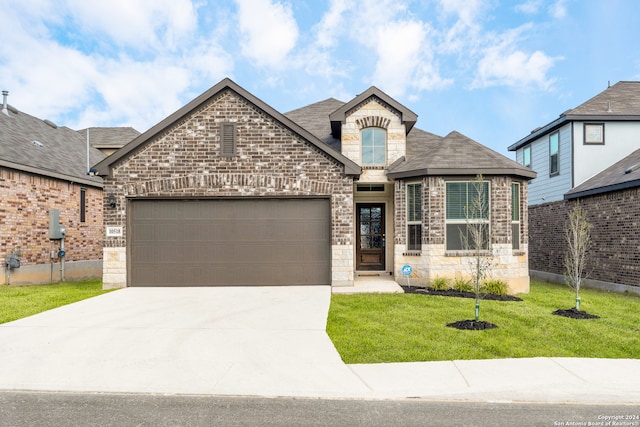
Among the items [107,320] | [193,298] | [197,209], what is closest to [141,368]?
[107,320]

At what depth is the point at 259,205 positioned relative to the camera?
1248 cm

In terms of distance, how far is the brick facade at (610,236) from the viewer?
1277cm

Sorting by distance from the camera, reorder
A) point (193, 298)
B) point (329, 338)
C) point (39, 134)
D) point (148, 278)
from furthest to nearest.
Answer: point (39, 134) < point (148, 278) < point (193, 298) < point (329, 338)

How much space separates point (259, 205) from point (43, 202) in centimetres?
906

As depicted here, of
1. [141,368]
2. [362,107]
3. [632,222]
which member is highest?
[362,107]

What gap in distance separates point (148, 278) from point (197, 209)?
2554 millimetres

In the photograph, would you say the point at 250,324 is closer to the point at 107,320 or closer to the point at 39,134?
the point at 107,320

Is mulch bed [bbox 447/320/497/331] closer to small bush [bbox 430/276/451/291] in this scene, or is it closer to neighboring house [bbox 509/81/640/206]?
small bush [bbox 430/276/451/291]

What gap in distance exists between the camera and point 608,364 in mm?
5738

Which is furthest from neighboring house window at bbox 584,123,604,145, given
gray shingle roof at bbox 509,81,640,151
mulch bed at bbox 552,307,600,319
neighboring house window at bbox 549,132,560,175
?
mulch bed at bbox 552,307,600,319

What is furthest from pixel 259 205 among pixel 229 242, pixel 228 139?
pixel 228 139

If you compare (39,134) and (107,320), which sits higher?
(39,134)

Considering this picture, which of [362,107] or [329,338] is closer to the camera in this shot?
[329,338]

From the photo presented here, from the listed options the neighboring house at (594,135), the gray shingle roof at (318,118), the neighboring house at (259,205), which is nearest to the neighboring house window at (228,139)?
the neighboring house at (259,205)
